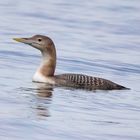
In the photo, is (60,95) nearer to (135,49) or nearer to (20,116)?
(20,116)

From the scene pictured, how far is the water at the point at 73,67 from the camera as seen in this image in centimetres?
1245

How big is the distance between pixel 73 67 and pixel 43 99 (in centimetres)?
405

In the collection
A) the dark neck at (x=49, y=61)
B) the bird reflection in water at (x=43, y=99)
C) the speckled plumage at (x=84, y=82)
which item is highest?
the dark neck at (x=49, y=61)

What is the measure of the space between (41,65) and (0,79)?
1.55 meters

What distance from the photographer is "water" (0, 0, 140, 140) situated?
12445mm

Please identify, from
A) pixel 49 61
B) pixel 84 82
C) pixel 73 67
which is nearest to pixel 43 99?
pixel 84 82

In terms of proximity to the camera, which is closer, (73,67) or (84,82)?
(84,82)

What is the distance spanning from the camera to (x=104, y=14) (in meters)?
28.2

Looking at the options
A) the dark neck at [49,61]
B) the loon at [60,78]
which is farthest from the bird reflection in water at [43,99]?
the dark neck at [49,61]

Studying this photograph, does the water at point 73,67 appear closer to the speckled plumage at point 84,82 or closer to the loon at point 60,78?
the loon at point 60,78

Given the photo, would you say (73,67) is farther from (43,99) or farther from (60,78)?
(43,99)

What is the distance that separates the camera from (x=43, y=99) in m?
14.6

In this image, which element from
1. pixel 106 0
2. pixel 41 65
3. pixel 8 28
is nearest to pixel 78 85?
pixel 41 65

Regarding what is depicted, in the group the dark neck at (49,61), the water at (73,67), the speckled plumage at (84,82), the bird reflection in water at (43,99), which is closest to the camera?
the water at (73,67)
